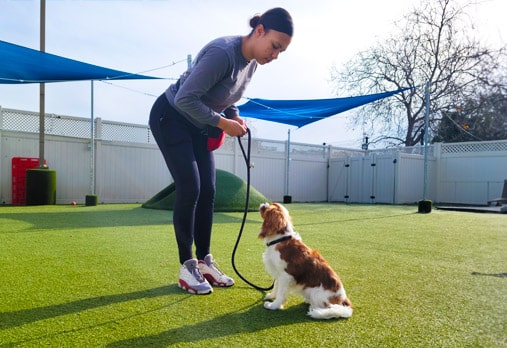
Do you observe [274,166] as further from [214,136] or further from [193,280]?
[193,280]

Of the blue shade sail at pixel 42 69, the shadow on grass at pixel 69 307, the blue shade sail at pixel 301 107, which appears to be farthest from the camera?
the blue shade sail at pixel 301 107

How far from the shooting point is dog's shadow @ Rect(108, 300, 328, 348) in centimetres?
126

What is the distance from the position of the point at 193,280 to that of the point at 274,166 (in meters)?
10.1

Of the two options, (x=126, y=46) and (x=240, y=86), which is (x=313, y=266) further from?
(x=126, y=46)

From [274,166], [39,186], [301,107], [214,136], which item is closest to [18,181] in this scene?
[39,186]

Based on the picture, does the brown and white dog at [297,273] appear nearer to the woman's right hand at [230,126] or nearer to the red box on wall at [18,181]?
the woman's right hand at [230,126]

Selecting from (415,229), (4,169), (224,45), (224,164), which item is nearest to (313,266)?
(224,45)

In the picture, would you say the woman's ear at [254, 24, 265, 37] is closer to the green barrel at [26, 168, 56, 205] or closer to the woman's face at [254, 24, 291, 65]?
the woman's face at [254, 24, 291, 65]

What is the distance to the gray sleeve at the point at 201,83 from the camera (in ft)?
5.59

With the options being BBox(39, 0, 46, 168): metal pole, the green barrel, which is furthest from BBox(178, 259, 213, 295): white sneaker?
BBox(39, 0, 46, 168): metal pole

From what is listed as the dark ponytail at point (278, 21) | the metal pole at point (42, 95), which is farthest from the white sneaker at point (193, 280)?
the metal pole at point (42, 95)

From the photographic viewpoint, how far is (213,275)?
2.01m

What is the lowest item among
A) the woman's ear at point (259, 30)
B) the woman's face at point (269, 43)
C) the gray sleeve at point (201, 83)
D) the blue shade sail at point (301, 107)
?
the gray sleeve at point (201, 83)

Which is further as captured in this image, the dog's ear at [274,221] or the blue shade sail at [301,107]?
the blue shade sail at [301,107]
